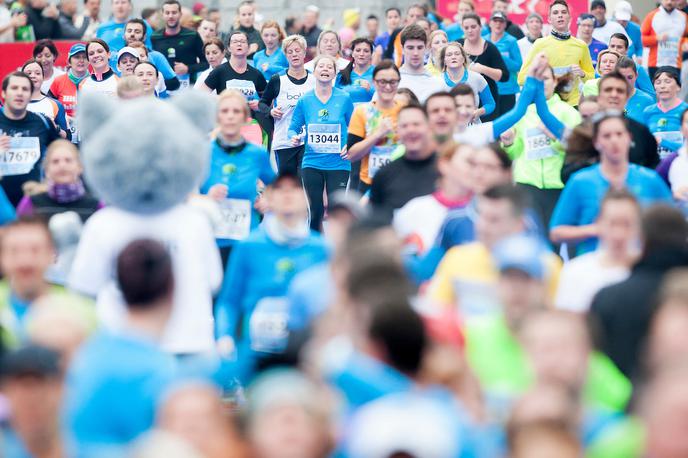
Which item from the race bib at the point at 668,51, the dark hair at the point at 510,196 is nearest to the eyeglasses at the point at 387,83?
the dark hair at the point at 510,196

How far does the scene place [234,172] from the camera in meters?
9.30

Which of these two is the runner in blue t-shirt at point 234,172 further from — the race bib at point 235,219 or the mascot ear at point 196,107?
the mascot ear at point 196,107

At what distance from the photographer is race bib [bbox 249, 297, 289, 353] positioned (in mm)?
7008

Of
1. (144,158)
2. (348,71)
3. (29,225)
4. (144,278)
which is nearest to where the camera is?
(144,278)

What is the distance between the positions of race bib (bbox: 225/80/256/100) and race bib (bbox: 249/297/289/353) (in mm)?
7359

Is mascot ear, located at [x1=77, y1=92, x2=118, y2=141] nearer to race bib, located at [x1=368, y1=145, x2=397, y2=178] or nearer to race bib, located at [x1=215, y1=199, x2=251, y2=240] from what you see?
race bib, located at [x1=215, y1=199, x2=251, y2=240]

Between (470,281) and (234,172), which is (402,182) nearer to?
(234,172)

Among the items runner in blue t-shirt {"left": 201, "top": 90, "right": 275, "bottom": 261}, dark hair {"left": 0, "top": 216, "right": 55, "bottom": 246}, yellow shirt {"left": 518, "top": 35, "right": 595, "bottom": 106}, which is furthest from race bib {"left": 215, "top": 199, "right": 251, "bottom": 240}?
yellow shirt {"left": 518, "top": 35, "right": 595, "bottom": 106}

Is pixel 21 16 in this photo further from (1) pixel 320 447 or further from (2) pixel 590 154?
(1) pixel 320 447

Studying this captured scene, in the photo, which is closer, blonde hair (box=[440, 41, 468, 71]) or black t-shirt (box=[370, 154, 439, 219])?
black t-shirt (box=[370, 154, 439, 219])

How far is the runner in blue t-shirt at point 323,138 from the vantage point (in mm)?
12461

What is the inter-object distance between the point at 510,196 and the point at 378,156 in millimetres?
4082

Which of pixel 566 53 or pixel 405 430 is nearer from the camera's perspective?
pixel 405 430

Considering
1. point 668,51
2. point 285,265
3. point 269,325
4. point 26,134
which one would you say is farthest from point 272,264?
point 668,51
